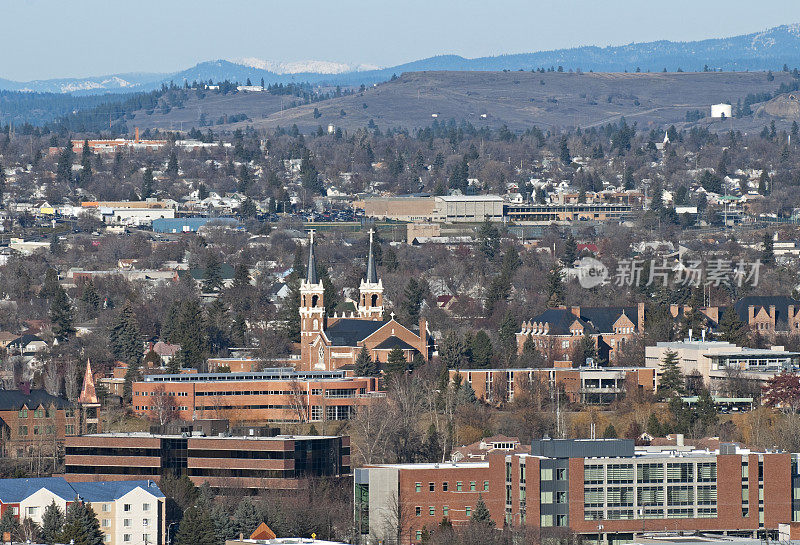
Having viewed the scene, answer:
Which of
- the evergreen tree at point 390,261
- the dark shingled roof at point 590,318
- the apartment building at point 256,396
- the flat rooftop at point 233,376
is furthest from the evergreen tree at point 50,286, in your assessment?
the apartment building at point 256,396

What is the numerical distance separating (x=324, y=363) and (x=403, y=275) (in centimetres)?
3500

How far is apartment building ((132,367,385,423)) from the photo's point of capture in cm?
10588

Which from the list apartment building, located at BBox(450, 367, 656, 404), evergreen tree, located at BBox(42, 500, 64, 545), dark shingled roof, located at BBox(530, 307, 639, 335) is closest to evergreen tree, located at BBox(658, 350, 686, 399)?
apartment building, located at BBox(450, 367, 656, 404)

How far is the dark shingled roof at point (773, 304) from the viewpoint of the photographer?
124312mm

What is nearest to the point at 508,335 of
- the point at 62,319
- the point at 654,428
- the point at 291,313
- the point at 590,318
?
the point at 590,318

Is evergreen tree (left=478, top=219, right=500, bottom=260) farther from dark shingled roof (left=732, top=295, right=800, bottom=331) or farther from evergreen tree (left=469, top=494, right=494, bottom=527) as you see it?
evergreen tree (left=469, top=494, right=494, bottom=527)

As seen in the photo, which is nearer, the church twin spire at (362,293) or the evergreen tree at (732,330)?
the evergreen tree at (732,330)

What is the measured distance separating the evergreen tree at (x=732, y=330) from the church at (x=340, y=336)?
14.8m

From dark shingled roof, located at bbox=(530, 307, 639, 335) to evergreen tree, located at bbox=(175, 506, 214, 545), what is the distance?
4873 centimetres

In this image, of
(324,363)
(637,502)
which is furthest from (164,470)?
(324,363)

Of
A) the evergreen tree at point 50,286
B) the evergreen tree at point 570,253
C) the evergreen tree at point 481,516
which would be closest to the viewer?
the evergreen tree at point 481,516

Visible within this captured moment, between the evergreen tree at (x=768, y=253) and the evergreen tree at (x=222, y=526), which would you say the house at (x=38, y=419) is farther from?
the evergreen tree at (x=768, y=253)

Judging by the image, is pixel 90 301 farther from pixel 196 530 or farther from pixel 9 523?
pixel 196 530

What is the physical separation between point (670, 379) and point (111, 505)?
35.1m
